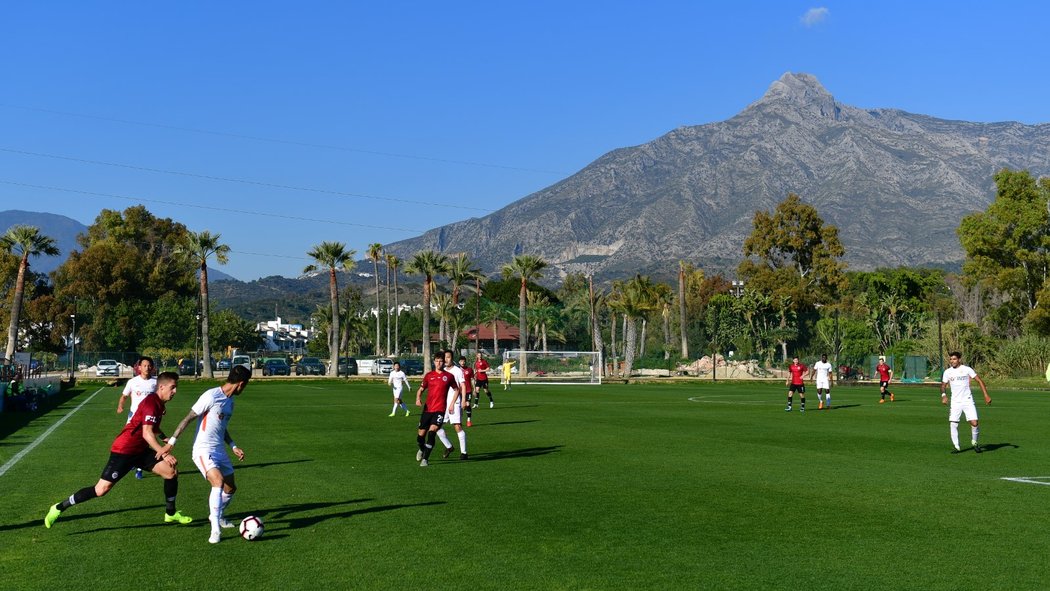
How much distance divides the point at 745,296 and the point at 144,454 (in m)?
104

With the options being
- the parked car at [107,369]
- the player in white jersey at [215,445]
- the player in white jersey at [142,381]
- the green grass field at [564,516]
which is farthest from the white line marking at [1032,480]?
the parked car at [107,369]

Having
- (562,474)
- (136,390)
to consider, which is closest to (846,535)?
(562,474)

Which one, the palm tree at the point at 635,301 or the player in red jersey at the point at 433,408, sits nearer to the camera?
the player in red jersey at the point at 433,408

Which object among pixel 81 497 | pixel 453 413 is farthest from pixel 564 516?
pixel 453 413

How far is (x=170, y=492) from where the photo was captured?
12.6 m

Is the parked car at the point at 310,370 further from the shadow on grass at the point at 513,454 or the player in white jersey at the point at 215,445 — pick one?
the player in white jersey at the point at 215,445

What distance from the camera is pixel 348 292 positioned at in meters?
188

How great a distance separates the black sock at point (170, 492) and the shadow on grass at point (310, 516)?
1132mm

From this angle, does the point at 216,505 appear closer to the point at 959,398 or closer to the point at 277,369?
the point at 959,398

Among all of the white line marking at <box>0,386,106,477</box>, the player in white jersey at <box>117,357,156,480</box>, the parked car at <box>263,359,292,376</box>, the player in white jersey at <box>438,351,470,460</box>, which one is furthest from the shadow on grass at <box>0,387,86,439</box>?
the parked car at <box>263,359,292,376</box>

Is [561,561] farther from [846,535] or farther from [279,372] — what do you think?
[279,372]

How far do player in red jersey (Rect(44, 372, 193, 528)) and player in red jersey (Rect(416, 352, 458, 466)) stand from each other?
6.78 m

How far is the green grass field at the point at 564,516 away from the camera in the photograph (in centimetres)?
977

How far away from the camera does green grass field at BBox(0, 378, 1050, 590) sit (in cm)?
977
